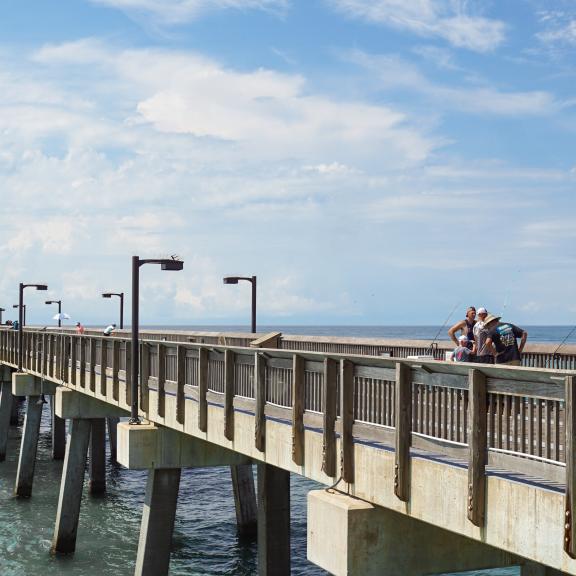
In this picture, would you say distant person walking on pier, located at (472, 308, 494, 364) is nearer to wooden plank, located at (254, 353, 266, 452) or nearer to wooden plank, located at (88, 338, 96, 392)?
wooden plank, located at (254, 353, 266, 452)

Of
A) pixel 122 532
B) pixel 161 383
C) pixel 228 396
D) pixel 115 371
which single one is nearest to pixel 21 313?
pixel 122 532

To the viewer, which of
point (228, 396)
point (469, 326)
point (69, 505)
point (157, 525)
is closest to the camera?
point (228, 396)

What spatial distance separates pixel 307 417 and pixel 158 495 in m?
6.72

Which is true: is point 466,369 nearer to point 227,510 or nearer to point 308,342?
point 308,342

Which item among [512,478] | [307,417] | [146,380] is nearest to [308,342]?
[146,380]

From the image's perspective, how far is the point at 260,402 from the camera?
12.7 m

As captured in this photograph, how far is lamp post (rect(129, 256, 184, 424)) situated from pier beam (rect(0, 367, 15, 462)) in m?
19.5

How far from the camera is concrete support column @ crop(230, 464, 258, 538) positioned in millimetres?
25297

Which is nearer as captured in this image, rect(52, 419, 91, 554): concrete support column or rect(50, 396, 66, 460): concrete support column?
rect(52, 419, 91, 554): concrete support column

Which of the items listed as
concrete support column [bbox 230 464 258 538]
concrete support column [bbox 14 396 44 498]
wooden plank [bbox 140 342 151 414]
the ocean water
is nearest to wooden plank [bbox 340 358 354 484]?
wooden plank [bbox 140 342 151 414]

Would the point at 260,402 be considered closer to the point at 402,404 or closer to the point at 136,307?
the point at 402,404

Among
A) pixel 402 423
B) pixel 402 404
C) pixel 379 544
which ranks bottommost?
pixel 379 544

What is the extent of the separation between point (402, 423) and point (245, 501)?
57.5ft

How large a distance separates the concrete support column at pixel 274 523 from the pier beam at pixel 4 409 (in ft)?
73.0
